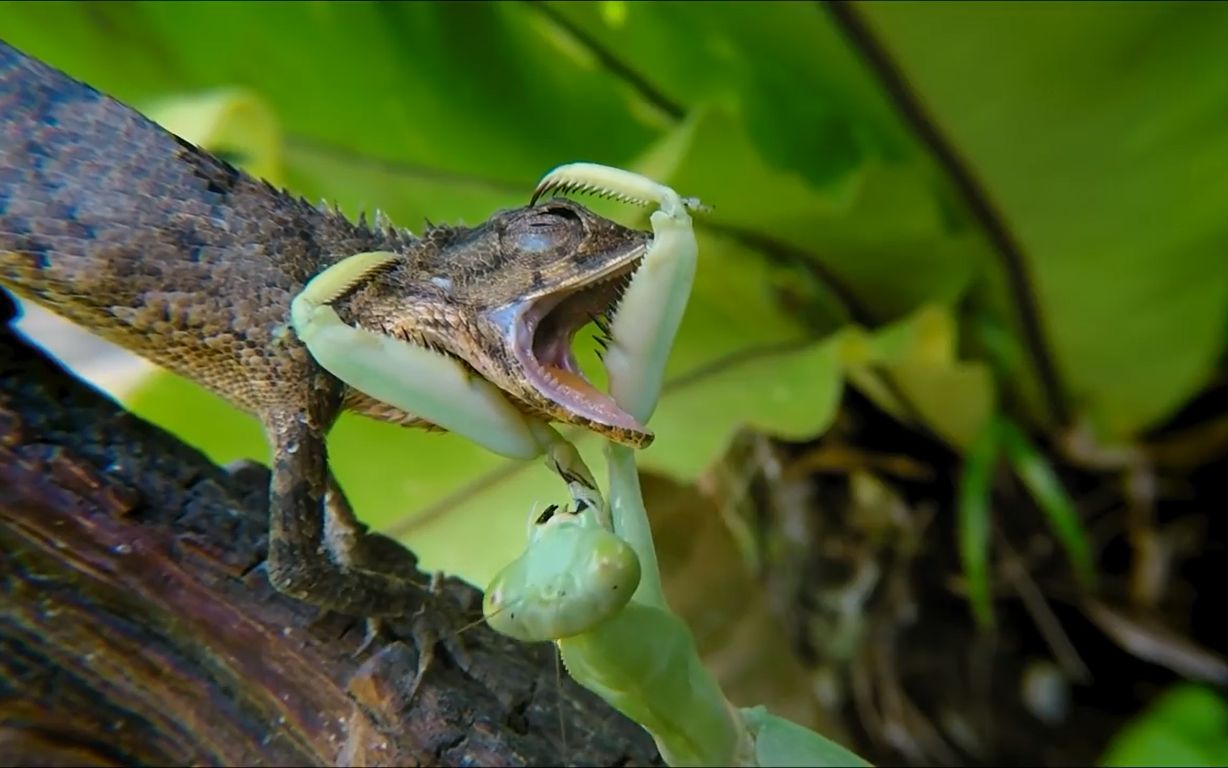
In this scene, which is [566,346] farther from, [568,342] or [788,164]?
[788,164]

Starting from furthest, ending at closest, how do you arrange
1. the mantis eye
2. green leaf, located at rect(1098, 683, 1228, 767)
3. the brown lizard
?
green leaf, located at rect(1098, 683, 1228, 767) < the brown lizard < the mantis eye

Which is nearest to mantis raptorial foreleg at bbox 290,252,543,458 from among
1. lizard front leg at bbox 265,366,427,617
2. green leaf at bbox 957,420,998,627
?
lizard front leg at bbox 265,366,427,617

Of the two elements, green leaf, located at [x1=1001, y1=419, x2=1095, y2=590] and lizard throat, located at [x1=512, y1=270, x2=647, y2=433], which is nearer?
lizard throat, located at [x1=512, y1=270, x2=647, y2=433]

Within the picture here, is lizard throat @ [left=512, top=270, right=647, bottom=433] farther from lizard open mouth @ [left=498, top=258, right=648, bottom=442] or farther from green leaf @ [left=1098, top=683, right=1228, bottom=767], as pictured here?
green leaf @ [left=1098, top=683, right=1228, bottom=767]

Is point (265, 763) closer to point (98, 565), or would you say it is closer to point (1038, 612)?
point (98, 565)

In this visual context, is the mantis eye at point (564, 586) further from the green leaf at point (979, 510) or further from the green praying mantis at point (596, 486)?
the green leaf at point (979, 510)

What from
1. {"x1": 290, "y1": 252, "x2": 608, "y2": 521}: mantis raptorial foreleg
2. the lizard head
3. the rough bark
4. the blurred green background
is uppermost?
the blurred green background

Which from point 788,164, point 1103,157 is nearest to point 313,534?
point 788,164
